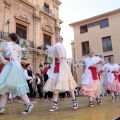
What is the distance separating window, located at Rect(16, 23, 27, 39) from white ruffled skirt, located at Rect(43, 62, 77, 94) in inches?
491

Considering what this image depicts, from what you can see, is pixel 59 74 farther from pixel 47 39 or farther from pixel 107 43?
pixel 107 43

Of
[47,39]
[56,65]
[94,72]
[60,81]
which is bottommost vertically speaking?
[60,81]

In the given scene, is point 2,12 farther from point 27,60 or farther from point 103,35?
point 103,35

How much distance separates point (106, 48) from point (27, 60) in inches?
441

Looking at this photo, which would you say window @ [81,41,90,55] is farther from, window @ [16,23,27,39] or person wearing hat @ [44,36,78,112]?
person wearing hat @ [44,36,78,112]

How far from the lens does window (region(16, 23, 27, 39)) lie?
16414mm

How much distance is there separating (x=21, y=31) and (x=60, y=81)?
515 inches

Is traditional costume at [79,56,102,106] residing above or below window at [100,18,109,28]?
below

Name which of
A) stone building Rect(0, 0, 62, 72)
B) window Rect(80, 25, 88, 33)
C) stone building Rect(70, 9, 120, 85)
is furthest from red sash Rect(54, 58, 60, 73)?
window Rect(80, 25, 88, 33)

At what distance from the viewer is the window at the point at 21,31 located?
1641cm

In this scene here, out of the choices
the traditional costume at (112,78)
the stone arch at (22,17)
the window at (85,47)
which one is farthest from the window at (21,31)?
the traditional costume at (112,78)

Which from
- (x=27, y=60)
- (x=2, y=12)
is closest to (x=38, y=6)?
(x=2, y=12)

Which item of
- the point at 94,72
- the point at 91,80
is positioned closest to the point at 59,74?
the point at 91,80

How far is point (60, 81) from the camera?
441 centimetres
